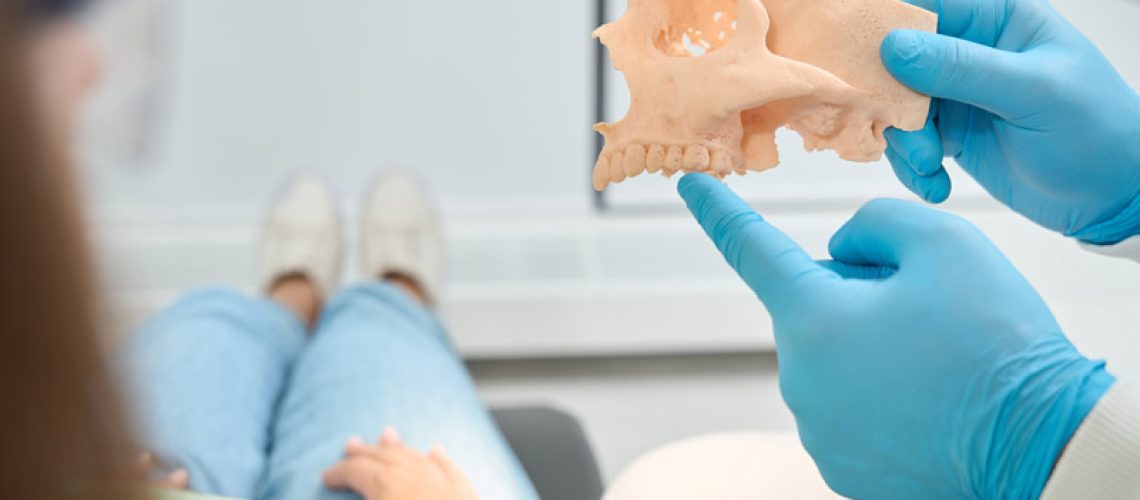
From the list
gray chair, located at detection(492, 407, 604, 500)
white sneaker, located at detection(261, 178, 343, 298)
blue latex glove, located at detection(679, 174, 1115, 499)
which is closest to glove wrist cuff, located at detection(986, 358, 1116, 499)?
blue latex glove, located at detection(679, 174, 1115, 499)

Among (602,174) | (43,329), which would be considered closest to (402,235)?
(602,174)

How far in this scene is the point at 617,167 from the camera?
76 centimetres

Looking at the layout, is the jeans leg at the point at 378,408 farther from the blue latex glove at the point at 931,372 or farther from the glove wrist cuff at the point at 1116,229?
the glove wrist cuff at the point at 1116,229

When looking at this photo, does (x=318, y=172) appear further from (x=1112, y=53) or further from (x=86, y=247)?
(x=86, y=247)

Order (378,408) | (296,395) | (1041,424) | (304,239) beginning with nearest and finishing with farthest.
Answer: (1041,424) < (378,408) < (296,395) < (304,239)

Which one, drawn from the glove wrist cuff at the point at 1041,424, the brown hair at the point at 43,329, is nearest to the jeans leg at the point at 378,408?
the glove wrist cuff at the point at 1041,424

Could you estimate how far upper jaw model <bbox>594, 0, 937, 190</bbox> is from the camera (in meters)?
0.72

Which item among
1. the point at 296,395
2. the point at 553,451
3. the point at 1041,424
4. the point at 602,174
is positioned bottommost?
the point at 553,451

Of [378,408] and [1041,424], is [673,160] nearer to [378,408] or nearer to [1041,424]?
[1041,424]

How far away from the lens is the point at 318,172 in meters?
2.16

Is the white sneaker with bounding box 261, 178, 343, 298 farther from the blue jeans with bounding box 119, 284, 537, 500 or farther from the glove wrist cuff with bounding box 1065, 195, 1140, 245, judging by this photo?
the glove wrist cuff with bounding box 1065, 195, 1140, 245

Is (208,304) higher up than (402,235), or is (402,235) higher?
(208,304)

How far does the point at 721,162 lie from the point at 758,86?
0.21ft

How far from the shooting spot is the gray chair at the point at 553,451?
50.0 inches
